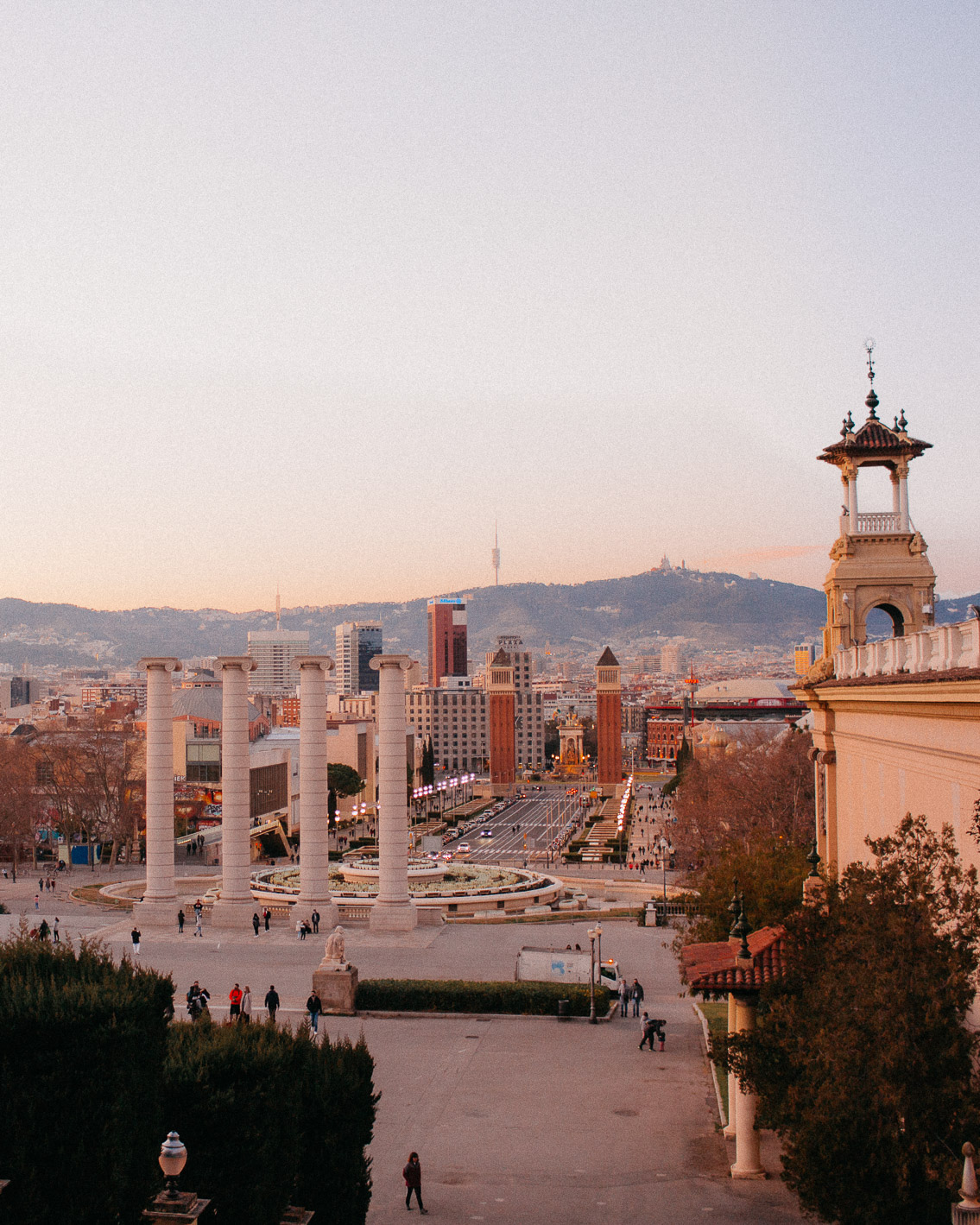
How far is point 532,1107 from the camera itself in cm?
2595

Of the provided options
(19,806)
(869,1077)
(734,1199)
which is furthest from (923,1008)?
(19,806)

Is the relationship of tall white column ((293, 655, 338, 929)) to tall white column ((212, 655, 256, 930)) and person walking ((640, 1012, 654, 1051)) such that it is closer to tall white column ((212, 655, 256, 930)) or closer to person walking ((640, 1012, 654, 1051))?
tall white column ((212, 655, 256, 930))

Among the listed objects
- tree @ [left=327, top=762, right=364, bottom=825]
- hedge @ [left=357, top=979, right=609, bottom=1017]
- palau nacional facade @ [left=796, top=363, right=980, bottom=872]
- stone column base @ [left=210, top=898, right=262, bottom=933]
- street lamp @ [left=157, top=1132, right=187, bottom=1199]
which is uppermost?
palau nacional facade @ [left=796, top=363, right=980, bottom=872]

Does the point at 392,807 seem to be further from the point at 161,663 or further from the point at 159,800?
the point at 161,663

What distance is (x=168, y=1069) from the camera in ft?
53.9

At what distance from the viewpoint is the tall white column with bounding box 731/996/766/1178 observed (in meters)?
21.4

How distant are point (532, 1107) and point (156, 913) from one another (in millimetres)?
30157

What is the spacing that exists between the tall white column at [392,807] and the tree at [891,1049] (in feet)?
113

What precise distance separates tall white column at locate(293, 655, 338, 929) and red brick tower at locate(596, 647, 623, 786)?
129 m

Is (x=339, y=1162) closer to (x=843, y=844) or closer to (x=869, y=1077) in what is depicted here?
(x=869, y=1077)

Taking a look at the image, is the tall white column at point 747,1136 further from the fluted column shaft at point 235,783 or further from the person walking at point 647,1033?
the fluted column shaft at point 235,783

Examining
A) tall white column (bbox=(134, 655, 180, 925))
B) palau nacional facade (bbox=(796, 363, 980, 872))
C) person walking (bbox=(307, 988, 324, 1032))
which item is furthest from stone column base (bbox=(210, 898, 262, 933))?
palau nacional facade (bbox=(796, 363, 980, 872))

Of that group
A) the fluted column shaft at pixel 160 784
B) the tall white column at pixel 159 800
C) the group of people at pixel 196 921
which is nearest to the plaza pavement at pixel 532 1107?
the group of people at pixel 196 921

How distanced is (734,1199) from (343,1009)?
1745cm
